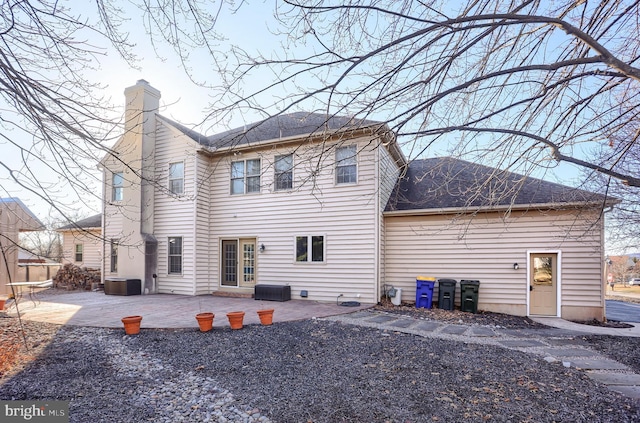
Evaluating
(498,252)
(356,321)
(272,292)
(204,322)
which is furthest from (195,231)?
(498,252)

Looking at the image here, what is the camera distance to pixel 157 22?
325 centimetres

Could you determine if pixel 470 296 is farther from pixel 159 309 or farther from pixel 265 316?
pixel 159 309

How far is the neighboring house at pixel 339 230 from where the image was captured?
8.52 metres

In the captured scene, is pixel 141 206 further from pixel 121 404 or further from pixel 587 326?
pixel 587 326

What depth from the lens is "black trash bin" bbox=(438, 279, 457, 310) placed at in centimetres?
908

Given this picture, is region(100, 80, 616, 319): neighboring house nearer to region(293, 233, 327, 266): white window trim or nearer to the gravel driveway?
region(293, 233, 327, 266): white window trim

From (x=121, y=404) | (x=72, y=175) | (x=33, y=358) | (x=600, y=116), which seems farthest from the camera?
(x=33, y=358)

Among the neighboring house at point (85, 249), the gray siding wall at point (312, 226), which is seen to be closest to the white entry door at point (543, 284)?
the gray siding wall at point (312, 226)

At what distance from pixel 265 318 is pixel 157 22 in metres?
5.26

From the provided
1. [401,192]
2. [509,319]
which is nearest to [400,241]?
[401,192]

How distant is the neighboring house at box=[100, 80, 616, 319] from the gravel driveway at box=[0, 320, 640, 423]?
2940mm

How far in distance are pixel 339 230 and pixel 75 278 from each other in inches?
461

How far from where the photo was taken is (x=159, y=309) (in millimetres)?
8453

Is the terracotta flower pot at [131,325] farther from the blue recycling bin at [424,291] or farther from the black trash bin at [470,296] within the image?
the black trash bin at [470,296]
